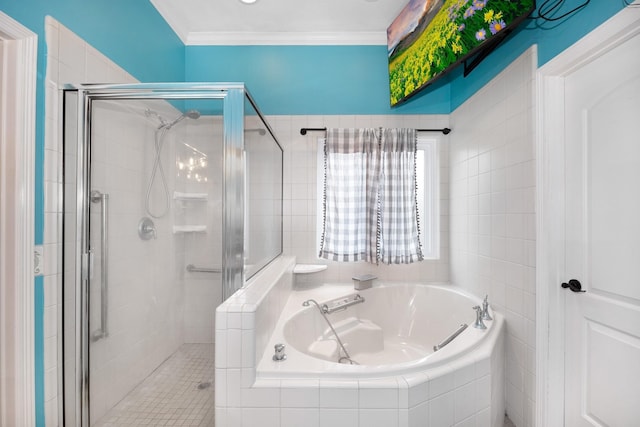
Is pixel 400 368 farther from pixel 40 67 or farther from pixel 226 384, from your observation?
pixel 40 67

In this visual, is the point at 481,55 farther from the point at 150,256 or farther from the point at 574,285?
the point at 150,256

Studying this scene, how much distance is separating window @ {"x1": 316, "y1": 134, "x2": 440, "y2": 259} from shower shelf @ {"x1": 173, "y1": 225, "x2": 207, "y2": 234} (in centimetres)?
123

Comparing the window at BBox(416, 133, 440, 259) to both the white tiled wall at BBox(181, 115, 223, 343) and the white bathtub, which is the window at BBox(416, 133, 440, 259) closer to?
the white bathtub

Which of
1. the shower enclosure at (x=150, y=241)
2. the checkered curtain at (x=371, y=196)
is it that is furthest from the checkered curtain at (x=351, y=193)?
the shower enclosure at (x=150, y=241)

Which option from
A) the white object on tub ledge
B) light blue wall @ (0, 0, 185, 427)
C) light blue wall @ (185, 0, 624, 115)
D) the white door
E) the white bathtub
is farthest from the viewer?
light blue wall @ (185, 0, 624, 115)

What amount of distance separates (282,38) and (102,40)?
1.38 metres

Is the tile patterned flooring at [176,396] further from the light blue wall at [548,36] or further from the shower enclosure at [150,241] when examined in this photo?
the light blue wall at [548,36]

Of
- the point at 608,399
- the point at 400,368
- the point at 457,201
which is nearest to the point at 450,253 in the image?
the point at 457,201

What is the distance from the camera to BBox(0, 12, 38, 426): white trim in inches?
42.3

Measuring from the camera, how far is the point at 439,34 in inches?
65.8

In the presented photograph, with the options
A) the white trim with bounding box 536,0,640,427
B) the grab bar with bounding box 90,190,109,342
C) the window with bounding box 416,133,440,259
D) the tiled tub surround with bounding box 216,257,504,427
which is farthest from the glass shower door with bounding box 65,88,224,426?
the window with bounding box 416,133,440,259

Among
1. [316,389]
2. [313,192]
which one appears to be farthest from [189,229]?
[313,192]

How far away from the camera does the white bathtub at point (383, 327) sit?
1.30 meters

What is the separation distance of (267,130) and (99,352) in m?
1.58
